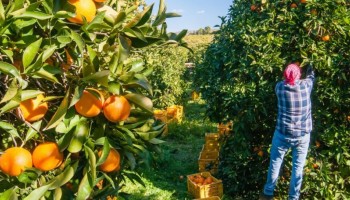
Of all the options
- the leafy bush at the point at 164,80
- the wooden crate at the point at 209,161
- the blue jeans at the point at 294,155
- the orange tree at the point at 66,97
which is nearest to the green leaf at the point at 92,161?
the orange tree at the point at 66,97

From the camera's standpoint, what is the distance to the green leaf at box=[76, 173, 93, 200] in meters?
1.27

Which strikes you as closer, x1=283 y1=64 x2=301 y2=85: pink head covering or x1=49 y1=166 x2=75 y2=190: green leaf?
x1=49 y1=166 x2=75 y2=190: green leaf

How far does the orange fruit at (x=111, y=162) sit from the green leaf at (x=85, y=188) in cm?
9

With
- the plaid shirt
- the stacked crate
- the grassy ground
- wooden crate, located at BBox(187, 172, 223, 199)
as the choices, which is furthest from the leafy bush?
the plaid shirt

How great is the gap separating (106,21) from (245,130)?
12.2 feet

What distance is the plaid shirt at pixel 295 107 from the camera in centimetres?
385

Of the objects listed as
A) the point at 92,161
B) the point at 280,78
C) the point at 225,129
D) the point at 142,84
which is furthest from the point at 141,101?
the point at 225,129

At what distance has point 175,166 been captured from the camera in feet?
23.4

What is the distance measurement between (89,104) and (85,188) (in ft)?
0.98

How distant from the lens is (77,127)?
4.24 feet

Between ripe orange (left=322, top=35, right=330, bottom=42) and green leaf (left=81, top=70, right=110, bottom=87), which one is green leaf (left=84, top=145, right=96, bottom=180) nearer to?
green leaf (left=81, top=70, right=110, bottom=87)

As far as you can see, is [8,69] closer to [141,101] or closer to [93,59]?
[93,59]

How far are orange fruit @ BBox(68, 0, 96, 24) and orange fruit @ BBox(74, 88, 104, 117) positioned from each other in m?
0.26

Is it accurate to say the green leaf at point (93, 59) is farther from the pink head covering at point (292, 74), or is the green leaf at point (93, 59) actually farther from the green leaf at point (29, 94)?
the pink head covering at point (292, 74)
